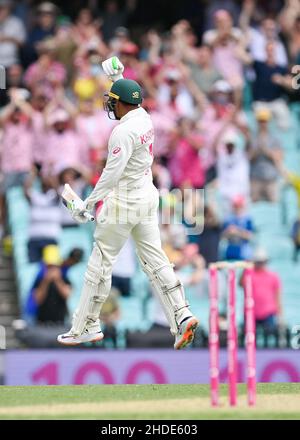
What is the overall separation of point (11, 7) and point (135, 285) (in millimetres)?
5273

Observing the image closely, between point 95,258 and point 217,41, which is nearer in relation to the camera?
point 95,258

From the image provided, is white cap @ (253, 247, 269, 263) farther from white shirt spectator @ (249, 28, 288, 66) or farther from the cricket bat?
the cricket bat

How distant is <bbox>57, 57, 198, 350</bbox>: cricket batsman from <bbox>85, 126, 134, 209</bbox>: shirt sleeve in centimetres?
2

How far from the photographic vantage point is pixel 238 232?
17.4 m

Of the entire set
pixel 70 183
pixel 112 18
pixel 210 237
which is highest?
pixel 112 18

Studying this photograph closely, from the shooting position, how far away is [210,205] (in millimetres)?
17859

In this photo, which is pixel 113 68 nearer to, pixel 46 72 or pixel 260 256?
pixel 260 256

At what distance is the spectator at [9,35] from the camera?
64.6 ft

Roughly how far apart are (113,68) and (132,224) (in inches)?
50.0

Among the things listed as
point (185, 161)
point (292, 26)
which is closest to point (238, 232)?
point (185, 161)

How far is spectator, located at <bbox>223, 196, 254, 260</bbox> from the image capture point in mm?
17016

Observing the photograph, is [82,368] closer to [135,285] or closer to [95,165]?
[135,285]
